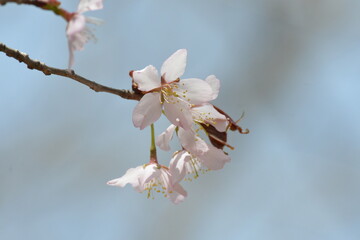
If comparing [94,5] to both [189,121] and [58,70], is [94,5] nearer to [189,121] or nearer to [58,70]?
[58,70]

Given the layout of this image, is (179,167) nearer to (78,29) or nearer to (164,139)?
(164,139)

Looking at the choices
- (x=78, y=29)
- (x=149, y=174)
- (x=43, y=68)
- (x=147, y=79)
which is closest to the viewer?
(x=78, y=29)

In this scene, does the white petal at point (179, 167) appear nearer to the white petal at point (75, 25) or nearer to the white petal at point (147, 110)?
the white petal at point (147, 110)

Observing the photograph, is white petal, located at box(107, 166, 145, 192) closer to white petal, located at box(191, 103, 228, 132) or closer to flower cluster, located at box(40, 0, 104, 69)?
white petal, located at box(191, 103, 228, 132)

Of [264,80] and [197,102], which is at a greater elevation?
[264,80]

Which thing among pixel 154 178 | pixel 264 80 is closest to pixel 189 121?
pixel 154 178

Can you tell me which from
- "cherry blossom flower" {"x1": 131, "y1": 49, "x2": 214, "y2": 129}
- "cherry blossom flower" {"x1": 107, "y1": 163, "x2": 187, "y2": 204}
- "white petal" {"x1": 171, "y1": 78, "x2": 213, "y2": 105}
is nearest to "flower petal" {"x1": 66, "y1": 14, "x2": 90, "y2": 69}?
"cherry blossom flower" {"x1": 131, "y1": 49, "x2": 214, "y2": 129}

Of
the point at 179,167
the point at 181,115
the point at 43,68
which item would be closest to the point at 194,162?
the point at 179,167
